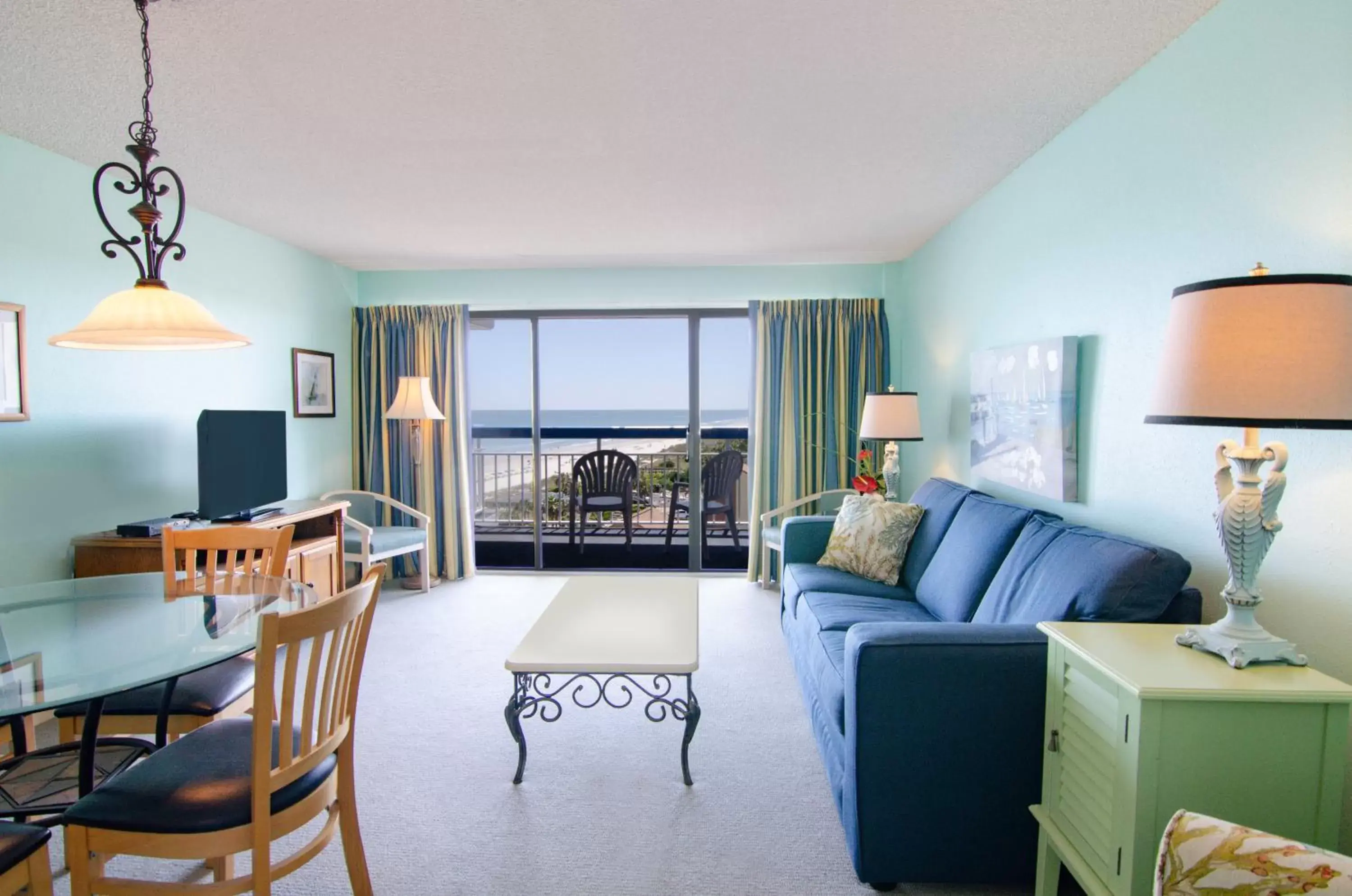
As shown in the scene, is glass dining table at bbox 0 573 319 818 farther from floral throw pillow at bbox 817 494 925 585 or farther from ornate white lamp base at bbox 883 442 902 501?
ornate white lamp base at bbox 883 442 902 501

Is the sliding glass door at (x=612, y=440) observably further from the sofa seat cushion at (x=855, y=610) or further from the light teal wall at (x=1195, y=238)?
the light teal wall at (x=1195, y=238)

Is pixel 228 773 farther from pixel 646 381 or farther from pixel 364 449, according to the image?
pixel 646 381

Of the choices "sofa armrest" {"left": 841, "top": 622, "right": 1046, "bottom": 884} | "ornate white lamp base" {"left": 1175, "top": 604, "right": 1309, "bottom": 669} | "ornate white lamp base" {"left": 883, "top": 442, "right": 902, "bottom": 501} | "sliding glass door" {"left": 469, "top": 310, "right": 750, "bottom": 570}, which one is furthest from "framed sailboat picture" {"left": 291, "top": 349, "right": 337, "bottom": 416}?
"ornate white lamp base" {"left": 1175, "top": 604, "right": 1309, "bottom": 669}

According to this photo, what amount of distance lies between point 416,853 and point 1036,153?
3507mm

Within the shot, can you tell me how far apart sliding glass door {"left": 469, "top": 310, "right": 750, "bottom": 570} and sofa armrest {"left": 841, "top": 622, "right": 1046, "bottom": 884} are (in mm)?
3353

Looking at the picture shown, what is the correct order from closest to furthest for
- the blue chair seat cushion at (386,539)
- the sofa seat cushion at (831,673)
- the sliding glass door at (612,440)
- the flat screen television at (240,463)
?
the sofa seat cushion at (831,673) < the flat screen television at (240,463) < the blue chair seat cushion at (386,539) < the sliding glass door at (612,440)

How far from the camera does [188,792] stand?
54.3 inches

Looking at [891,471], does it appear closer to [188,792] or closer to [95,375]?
[188,792]

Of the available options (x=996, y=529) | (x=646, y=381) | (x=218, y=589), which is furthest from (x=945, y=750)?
(x=646, y=381)

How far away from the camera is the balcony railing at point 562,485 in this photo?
20.3ft

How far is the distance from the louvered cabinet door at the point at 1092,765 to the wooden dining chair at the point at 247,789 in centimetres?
165

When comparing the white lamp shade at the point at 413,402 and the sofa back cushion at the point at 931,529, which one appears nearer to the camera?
the sofa back cushion at the point at 931,529

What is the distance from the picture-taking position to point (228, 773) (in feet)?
4.72

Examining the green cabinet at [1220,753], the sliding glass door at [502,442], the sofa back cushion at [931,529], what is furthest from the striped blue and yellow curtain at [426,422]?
the green cabinet at [1220,753]
